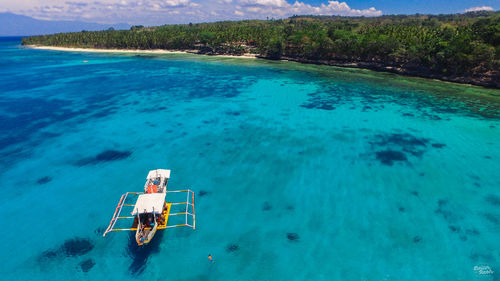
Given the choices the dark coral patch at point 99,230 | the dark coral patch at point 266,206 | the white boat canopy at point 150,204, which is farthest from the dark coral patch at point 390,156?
the dark coral patch at point 99,230

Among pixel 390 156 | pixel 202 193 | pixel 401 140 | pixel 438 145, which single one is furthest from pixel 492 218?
pixel 202 193

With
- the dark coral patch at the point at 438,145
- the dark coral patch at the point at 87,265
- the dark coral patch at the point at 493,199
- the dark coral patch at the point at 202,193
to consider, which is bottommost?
the dark coral patch at the point at 87,265

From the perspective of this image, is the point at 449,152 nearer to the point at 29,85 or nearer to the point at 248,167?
the point at 248,167

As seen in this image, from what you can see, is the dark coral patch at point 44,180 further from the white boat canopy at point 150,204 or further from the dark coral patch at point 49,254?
the white boat canopy at point 150,204

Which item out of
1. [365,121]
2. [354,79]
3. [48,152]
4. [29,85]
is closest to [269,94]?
[365,121]

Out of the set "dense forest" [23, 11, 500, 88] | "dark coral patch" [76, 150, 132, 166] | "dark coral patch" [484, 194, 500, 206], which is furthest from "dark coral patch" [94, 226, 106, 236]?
"dense forest" [23, 11, 500, 88]

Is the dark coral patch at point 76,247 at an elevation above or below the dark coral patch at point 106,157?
below
